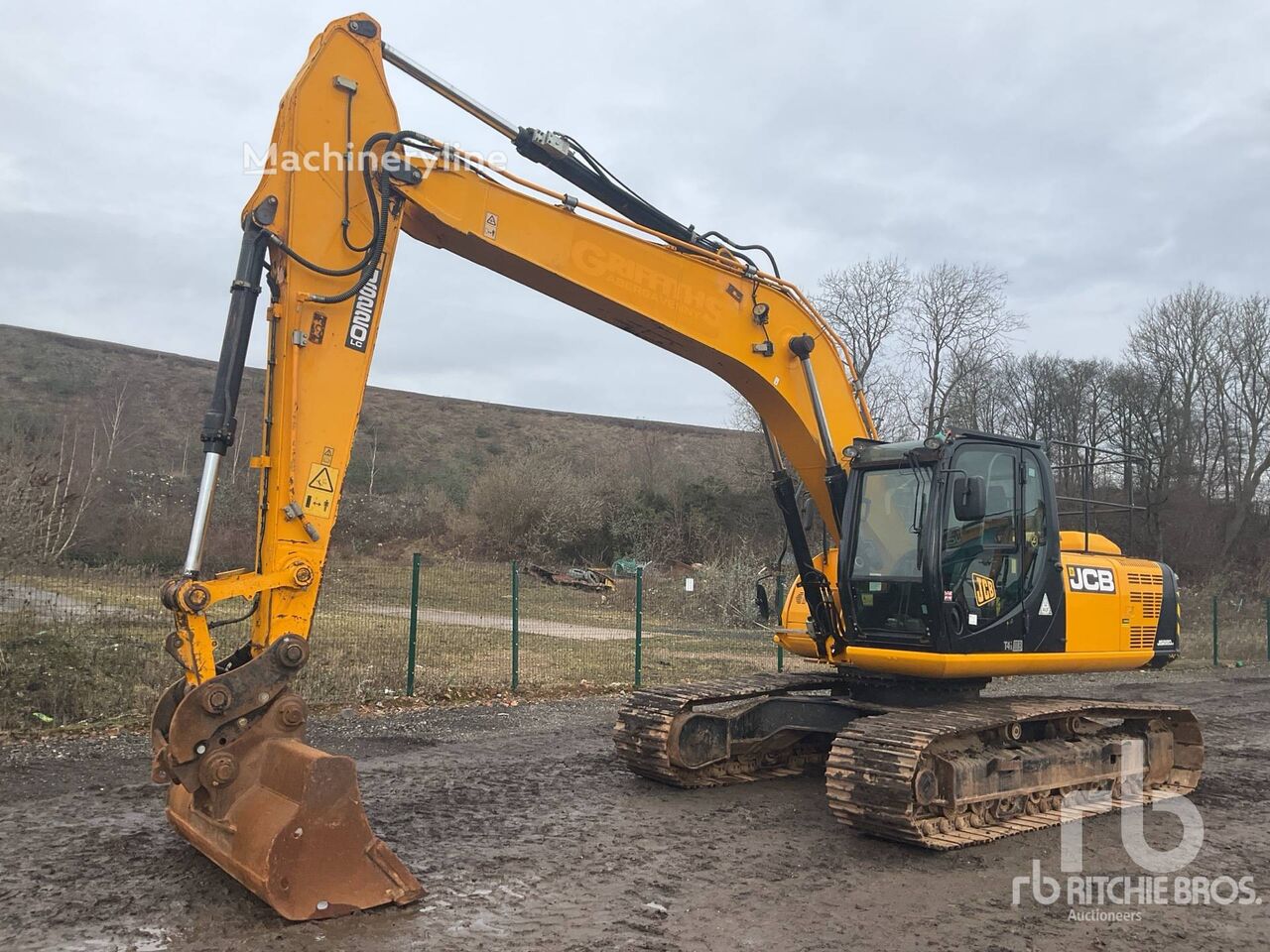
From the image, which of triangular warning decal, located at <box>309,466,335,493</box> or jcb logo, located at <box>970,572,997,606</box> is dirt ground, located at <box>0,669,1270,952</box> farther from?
triangular warning decal, located at <box>309,466,335,493</box>

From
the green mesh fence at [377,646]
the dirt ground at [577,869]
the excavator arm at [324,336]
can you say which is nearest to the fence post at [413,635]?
the green mesh fence at [377,646]

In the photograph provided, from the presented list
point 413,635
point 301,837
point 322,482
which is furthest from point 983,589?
point 413,635

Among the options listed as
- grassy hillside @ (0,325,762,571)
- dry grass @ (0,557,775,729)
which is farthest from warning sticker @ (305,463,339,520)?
grassy hillside @ (0,325,762,571)

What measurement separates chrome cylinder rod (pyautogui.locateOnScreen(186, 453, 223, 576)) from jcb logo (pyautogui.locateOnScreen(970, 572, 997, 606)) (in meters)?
4.82

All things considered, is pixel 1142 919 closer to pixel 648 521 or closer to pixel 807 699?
pixel 807 699

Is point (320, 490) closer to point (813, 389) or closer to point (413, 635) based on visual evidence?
point (813, 389)

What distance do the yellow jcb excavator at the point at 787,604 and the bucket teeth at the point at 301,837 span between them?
0.04ft

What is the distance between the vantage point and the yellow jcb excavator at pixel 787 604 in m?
4.76

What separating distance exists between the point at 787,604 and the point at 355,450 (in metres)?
43.1

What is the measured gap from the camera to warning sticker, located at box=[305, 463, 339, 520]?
523 centimetres

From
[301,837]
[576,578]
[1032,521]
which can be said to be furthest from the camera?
[576,578]

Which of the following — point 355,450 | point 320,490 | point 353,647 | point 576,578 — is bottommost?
point 353,647

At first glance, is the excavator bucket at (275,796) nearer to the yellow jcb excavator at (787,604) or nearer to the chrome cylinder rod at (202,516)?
the yellow jcb excavator at (787,604)

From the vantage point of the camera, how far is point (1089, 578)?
7637 mm
